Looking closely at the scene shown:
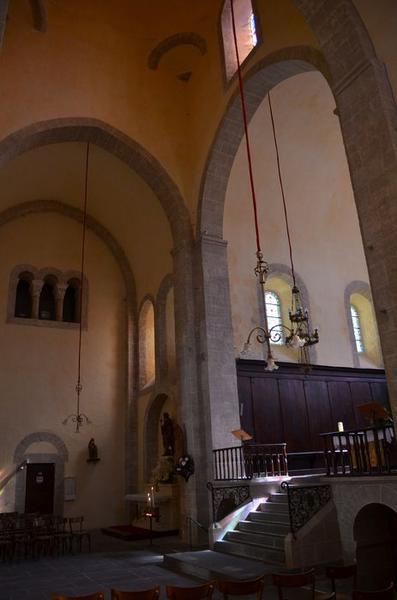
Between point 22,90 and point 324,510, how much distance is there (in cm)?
1041

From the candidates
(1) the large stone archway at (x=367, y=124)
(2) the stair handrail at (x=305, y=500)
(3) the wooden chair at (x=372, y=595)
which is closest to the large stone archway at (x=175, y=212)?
(2) the stair handrail at (x=305, y=500)

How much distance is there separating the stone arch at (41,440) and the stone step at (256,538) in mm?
7151

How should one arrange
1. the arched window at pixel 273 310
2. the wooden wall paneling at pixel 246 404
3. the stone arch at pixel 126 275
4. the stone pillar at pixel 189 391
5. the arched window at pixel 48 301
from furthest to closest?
the arched window at pixel 48 301, the stone arch at pixel 126 275, the arched window at pixel 273 310, the wooden wall paneling at pixel 246 404, the stone pillar at pixel 189 391

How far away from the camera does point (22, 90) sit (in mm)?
11188

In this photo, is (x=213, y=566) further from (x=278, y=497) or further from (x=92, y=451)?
(x=92, y=451)

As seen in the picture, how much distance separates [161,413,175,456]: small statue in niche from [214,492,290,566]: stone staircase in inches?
150

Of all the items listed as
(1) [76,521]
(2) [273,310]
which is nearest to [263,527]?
(1) [76,521]

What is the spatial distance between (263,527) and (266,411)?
450 cm

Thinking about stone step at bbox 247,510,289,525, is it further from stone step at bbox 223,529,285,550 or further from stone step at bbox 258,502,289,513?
stone step at bbox 223,529,285,550

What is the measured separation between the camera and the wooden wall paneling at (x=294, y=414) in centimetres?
1301

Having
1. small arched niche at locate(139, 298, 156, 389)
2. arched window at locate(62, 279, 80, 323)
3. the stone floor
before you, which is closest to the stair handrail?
the stone floor

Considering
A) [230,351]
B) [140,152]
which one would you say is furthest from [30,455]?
[140,152]

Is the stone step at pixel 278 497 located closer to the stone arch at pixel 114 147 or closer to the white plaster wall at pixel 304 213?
the white plaster wall at pixel 304 213

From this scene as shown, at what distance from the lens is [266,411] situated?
42.2ft
